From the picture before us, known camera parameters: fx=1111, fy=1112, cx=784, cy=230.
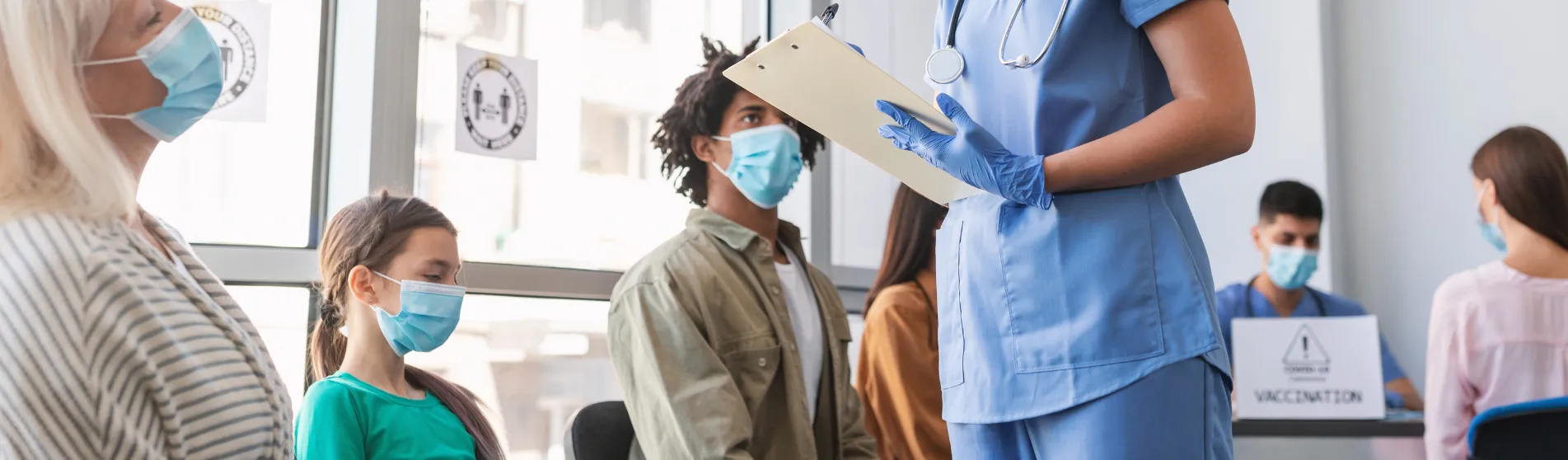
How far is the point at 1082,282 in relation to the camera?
1.05m

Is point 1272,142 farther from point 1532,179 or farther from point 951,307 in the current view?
point 951,307

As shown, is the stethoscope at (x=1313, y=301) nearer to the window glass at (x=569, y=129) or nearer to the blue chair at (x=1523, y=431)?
the blue chair at (x=1523, y=431)

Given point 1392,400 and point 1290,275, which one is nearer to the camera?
point 1392,400

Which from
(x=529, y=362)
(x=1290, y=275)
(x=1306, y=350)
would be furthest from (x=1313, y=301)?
(x=529, y=362)

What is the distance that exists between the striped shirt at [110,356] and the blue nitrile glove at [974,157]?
688mm

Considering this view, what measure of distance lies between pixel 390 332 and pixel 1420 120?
13.0 ft

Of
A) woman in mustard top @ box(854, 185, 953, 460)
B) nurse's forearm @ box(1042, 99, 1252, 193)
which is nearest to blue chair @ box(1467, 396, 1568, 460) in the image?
woman in mustard top @ box(854, 185, 953, 460)

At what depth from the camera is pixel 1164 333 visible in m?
1.01

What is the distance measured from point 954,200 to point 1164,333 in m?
0.32

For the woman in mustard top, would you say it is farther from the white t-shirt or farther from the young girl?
the young girl

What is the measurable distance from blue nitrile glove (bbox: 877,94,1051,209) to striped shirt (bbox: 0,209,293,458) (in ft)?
2.26

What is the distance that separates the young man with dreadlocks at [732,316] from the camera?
1832mm

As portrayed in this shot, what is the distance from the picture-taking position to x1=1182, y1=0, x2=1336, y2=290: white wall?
4223 mm

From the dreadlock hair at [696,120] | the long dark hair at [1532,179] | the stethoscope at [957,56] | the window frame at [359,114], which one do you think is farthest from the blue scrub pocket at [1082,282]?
the long dark hair at [1532,179]
